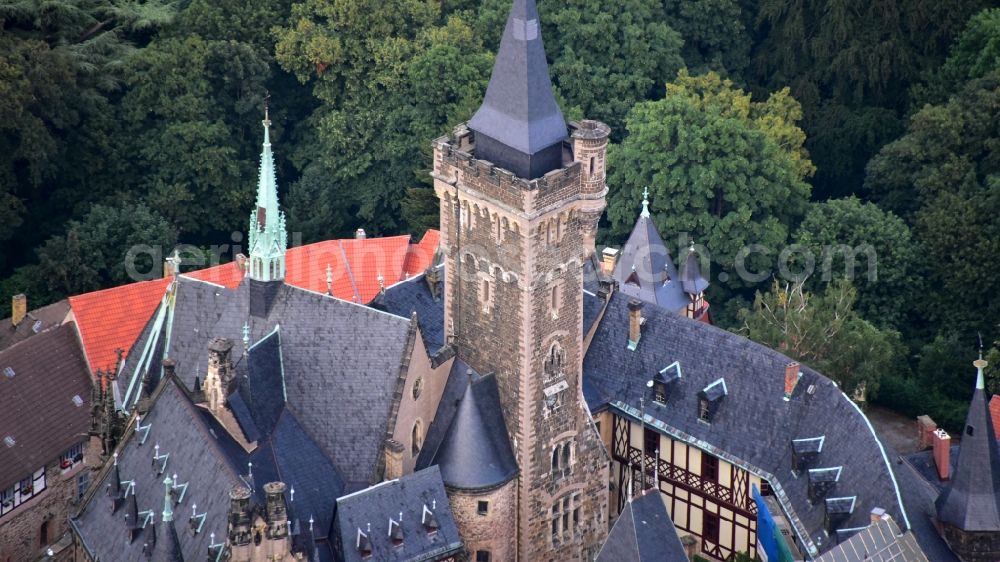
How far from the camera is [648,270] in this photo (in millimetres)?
116500

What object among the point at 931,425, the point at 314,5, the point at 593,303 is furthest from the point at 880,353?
the point at 314,5

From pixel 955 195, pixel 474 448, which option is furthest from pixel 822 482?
pixel 955 195

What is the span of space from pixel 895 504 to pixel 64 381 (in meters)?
43.1

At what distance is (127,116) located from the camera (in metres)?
129

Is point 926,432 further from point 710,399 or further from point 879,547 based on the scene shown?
point 879,547

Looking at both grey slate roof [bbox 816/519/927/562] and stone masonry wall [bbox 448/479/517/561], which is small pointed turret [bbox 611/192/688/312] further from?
grey slate roof [bbox 816/519/927/562]

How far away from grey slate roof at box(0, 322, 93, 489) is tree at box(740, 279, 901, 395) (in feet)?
119

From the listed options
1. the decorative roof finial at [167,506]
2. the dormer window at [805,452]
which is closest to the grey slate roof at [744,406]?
the dormer window at [805,452]

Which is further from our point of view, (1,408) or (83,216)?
(83,216)

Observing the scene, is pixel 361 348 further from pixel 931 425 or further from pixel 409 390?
pixel 931 425

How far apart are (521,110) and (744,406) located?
19.7 metres

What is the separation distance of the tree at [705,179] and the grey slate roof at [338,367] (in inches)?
1358

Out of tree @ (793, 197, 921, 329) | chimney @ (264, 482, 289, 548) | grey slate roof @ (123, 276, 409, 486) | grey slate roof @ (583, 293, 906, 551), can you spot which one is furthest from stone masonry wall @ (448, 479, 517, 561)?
tree @ (793, 197, 921, 329)

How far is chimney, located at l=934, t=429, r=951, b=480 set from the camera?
328 ft
